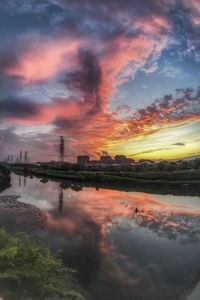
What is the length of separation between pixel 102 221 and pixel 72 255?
7.87 m

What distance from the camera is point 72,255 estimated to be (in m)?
13.0

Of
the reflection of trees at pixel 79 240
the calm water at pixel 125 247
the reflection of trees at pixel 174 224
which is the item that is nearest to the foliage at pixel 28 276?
the calm water at pixel 125 247

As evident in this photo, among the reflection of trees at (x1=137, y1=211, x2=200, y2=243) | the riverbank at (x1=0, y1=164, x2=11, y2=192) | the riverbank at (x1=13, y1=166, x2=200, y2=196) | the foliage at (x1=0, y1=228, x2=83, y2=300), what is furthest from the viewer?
the riverbank at (x1=13, y1=166, x2=200, y2=196)

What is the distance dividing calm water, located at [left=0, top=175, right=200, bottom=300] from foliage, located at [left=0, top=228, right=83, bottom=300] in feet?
8.01

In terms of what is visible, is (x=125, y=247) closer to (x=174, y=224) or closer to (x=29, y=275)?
(x=174, y=224)

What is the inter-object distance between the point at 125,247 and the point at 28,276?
8323 millimetres

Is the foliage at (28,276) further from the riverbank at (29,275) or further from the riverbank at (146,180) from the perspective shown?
the riverbank at (146,180)

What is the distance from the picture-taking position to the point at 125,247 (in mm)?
14672

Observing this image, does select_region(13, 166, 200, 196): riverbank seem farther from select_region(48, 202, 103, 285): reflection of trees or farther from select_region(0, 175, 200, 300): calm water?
select_region(48, 202, 103, 285): reflection of trees

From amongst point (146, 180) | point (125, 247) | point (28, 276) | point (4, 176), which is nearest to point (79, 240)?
point (125, 247)

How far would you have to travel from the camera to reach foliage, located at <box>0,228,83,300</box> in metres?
6.68

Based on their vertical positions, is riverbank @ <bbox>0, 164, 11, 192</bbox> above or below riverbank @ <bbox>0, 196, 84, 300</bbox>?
above

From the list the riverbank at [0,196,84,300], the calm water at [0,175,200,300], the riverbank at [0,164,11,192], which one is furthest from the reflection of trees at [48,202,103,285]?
the riverbank at [0,164,11,192]

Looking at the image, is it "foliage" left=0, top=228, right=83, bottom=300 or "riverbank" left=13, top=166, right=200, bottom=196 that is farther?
"riverbank" left=13, top=166, right=200, bottom=196
